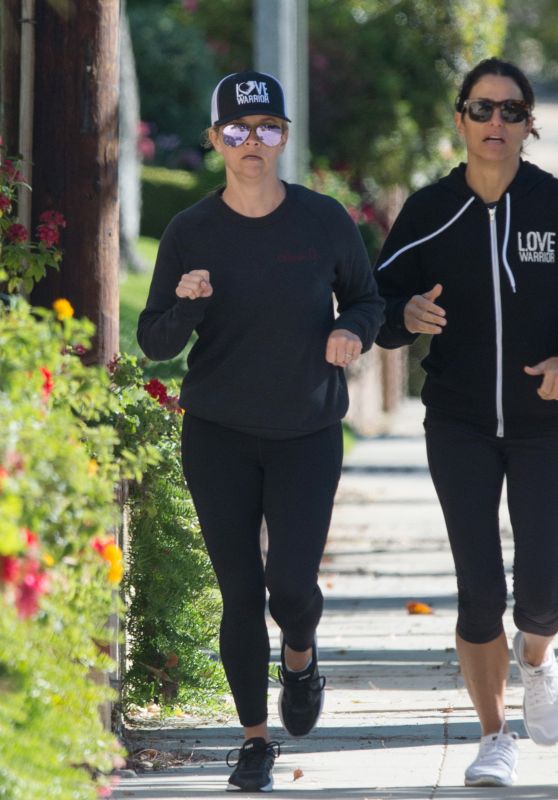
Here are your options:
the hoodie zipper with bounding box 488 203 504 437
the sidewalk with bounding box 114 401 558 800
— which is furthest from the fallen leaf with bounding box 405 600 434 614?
the hoodie zipper with bounding box 488 203 504 437

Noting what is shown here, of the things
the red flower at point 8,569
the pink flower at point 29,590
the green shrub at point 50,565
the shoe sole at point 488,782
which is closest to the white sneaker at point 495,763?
the shoe sole at point 488,782

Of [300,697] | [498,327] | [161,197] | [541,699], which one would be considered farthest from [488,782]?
[161,197]

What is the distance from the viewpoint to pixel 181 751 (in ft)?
16.7

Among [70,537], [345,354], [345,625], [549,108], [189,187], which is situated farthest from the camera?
[549,108]

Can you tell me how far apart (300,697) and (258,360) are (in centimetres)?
106

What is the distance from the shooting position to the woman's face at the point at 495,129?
4.64 metres

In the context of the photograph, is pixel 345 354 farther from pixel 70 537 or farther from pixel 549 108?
pixel 549 108

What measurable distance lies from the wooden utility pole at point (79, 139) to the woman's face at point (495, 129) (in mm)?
1247

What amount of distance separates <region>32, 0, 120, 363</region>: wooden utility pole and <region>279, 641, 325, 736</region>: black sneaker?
1.31 m

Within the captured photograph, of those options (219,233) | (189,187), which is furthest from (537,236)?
(189,187)

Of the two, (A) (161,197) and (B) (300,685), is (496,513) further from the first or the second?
(A) (161,197)

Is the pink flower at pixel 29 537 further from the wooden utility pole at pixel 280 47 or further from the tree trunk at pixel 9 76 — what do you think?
the wooden utility pole at pixel 280 47

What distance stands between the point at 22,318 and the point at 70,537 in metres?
0.52

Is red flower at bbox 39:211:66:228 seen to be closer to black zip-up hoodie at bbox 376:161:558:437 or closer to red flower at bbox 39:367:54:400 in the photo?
black zip-up hoodie at bbox 376:161:558:437
